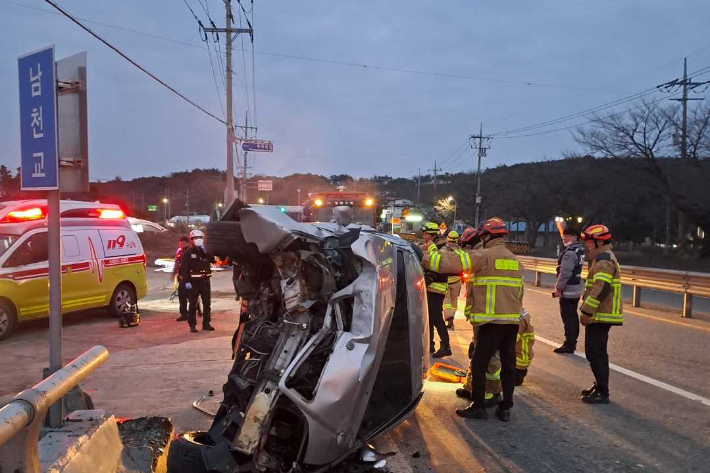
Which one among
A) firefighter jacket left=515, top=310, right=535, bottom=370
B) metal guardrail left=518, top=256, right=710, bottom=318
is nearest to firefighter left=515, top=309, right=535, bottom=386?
firefighter jacket left=515, top=310, right=535, bottom=370

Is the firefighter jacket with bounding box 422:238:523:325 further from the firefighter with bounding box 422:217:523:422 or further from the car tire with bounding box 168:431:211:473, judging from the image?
the car tire with bounding box 168:431:211:473

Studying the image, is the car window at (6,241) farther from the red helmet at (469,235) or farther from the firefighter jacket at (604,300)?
the firefighter jacket at (604,300)

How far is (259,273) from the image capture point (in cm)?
399

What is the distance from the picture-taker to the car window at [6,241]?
8.68 m

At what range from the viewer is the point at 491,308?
4816 mm

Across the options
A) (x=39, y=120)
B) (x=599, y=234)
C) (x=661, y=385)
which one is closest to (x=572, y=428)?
(x=661, y=385)

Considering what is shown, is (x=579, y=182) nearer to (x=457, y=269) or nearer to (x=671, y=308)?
(x=671, y=308)

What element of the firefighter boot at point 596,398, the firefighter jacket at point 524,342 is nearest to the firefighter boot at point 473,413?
the firefighter jacket at point 524,342

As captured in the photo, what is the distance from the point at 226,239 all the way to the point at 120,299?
8.03 m

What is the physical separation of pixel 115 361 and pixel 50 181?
13.8ft

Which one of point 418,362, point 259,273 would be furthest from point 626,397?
point 259,273

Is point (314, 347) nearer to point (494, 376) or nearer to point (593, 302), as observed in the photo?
point (494, 376)

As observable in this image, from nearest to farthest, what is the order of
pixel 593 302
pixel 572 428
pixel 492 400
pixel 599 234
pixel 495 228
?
pixel 572 428 < pixel 495 228 < pixel 492 400 < pixel 593 302 < pixel 599 234

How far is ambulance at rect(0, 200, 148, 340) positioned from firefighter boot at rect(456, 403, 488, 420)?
24.6ft
